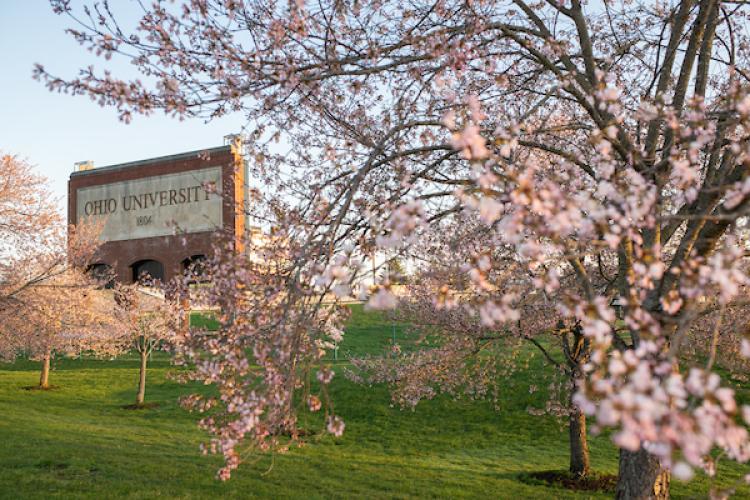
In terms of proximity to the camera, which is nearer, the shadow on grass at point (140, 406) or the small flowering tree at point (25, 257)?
the small flowering tree at point (25, 257)

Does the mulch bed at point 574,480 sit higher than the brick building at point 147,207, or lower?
lower

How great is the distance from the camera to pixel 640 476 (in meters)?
6.68

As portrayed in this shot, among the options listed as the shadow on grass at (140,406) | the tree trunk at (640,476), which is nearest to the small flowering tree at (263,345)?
the tree trunk at (640,476)

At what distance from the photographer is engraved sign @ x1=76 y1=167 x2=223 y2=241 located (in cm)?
3594

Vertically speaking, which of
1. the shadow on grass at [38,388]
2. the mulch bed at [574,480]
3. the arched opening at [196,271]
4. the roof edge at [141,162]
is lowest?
the mulch bed at [574,480]

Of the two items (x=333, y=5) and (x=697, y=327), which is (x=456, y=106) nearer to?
(x=333, y=5)

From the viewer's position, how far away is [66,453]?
43.4ft

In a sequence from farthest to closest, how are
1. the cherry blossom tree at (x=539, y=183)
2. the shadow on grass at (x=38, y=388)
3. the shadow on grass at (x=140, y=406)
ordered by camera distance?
the shadow on grass at (x=38, y=388) → the shadow on grass at (x=140, y=406) → the cherry blossom tree at (x=539, y=183)

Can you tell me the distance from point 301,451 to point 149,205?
26840 millimetres

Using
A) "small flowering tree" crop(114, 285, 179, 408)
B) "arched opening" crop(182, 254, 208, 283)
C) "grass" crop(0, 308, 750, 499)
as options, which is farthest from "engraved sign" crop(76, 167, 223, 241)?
→ "arched opening" crop(182, 254, 208, 283)

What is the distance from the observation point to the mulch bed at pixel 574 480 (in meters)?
12.5

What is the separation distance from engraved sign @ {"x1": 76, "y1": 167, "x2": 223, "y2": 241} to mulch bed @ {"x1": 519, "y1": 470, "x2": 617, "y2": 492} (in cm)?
2593

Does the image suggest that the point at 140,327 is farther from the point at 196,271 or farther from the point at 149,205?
the point at 196,271

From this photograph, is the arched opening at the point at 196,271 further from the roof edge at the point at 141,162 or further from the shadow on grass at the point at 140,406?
the roof edge at the point at 141,162
